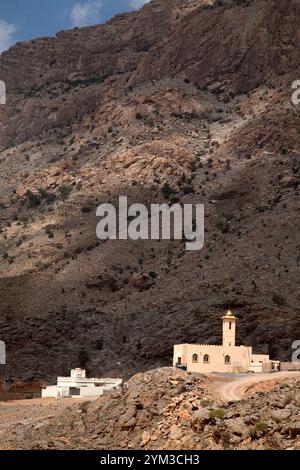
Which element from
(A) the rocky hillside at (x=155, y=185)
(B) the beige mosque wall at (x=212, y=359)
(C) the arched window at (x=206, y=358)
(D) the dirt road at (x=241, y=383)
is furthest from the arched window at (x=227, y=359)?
(A) the rocky hillside at (x=155, y=185)

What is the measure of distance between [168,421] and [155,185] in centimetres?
5700

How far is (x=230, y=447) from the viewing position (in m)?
35.2

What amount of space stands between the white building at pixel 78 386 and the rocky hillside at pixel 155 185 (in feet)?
18.6

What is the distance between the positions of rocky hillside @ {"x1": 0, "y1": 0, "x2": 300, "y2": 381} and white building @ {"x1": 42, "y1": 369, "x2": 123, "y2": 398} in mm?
5668

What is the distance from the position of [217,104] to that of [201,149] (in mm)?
10908

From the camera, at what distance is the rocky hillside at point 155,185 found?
76.1 m

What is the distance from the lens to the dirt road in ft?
153

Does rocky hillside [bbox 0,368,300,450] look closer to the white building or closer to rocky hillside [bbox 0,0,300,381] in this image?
the white building

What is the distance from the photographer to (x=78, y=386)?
66.6m

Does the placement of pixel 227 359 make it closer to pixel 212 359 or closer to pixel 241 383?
pixel 212 359

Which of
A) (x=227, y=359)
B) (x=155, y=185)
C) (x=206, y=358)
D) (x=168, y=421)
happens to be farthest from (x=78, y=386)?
(x=155, y=185)

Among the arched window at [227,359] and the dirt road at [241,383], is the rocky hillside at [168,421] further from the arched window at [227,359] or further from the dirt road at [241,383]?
the arched window at [227,359]

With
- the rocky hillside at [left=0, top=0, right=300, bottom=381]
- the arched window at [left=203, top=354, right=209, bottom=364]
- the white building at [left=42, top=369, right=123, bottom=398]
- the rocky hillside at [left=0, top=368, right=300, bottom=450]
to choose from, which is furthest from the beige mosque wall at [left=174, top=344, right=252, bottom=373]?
the rocky hillside at [left=0, top=0, right=300, bottom=381]
